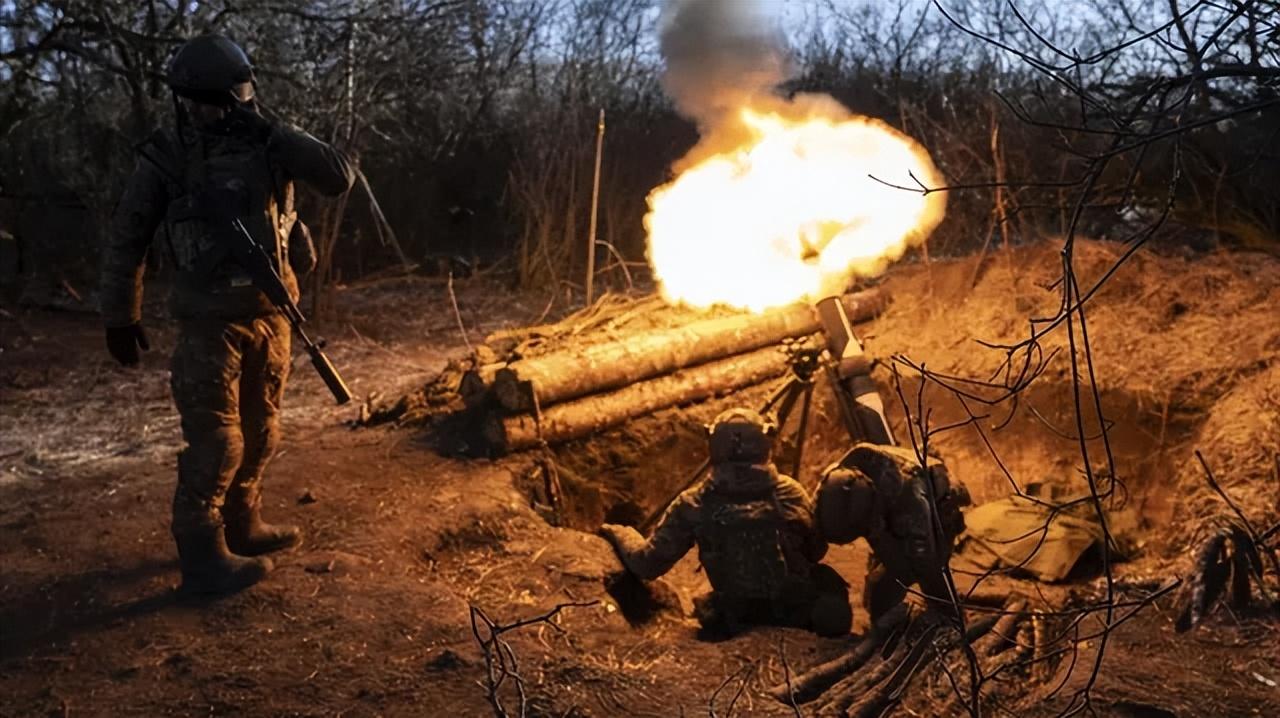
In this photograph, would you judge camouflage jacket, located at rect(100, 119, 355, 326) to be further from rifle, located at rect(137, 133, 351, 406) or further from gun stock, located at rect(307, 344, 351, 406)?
gun stock, located at rect(307, 344, 351, 406)

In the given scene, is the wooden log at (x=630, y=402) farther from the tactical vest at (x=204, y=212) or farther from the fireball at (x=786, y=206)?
the tactical vest at (x=204, y=212)

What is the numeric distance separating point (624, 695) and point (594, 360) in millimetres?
3473

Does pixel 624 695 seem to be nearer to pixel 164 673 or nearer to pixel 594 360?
pixel 164 673

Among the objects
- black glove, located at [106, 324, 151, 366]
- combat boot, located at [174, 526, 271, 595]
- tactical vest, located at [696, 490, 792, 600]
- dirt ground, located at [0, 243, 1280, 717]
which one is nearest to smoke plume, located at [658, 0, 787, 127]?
dirt ground, located at [0, 243, 1280, 717]

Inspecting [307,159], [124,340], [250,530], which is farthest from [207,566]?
[307,159]

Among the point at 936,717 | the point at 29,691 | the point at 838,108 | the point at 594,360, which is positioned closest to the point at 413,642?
the point at 29,691

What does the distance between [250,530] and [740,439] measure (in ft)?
8.01

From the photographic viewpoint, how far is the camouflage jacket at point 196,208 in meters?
4.74

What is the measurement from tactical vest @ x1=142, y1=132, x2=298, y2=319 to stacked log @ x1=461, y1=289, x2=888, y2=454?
221cm

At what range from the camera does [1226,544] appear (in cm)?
468

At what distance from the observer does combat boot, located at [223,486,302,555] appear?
5.15 metres

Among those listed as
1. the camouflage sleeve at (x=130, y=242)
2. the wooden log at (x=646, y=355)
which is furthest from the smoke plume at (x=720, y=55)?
the camouflage sleeve at (x=130, y=242)

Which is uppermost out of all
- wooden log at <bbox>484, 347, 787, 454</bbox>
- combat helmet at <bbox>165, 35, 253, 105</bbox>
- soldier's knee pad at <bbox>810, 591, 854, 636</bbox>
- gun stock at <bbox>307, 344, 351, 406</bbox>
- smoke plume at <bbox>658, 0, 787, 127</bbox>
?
smoke plume at <bbox>658, 0, 787, 127</bbox>

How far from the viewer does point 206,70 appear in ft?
15.1
